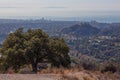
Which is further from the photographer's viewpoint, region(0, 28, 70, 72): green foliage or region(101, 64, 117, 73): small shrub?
region(0, 28, 70, 72): green foliage

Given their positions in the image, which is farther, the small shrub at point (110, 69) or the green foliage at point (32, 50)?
the green foliage at point (32, 50)

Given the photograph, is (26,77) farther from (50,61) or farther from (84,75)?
(50,61)

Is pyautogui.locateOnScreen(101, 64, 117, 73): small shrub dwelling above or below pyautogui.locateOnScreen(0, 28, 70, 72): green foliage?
below

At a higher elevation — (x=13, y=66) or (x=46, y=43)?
(x=46, y=43)

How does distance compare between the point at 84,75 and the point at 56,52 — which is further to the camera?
the point at 56,52

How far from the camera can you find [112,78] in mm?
16859

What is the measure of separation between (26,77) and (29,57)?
8948mm

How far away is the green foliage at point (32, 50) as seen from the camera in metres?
23.7

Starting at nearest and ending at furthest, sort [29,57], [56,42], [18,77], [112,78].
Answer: [18,77], [112,78], [29,57], [56,42]

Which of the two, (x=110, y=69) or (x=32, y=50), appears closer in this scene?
(x=110, y=69)

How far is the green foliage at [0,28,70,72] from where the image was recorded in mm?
23666

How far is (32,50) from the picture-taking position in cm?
2353

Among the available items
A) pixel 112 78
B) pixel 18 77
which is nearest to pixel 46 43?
pixel 112 78

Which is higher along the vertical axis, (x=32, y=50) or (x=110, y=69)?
(x=32, y=50)
